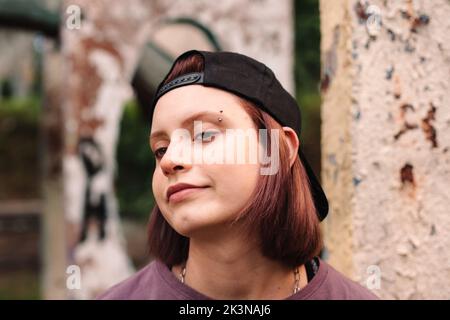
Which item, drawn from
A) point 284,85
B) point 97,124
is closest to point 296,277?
point 284,85

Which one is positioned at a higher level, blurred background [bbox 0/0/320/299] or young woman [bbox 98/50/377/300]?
blurred background [bbox 0/0/320/299]

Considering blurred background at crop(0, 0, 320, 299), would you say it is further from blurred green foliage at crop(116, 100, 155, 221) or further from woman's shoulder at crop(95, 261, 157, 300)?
woman's shoulder at crop(95, 261, 157, 300)

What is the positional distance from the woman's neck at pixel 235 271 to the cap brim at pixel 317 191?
0.59ft

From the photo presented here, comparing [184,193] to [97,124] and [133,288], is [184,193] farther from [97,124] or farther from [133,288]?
[97,124]

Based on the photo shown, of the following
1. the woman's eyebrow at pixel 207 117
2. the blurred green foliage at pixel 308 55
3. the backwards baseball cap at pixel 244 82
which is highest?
the blurred green foliage at pixel 308 55

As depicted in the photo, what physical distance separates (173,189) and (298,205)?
30cm

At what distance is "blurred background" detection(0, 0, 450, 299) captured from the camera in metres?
1.71

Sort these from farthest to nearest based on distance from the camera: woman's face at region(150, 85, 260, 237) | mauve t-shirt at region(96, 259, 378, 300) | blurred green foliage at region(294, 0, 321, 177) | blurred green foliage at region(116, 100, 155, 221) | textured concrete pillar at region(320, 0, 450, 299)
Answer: blurred green foliage at region(294, 0, 321, 177), blurred green foliage at region(116, 100, 155, 221), textured concrete pillar at region(320, 0, 450, 299), mauve t-shirt at region(96, 259, 378, 300), woman's face at region(150, 85, 260, 237)

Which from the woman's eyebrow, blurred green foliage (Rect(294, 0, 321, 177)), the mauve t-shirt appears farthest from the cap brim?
blurred green foliage (Rect(294, 0, 321, 177))

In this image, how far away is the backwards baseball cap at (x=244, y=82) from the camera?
140 cm

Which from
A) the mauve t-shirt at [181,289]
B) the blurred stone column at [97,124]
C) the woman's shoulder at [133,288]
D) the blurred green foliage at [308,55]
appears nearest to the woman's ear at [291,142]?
the mauve t-shirt at [181,289]

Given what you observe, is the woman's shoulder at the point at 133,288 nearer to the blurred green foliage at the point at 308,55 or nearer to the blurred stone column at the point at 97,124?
the blurred stone column at the point at 97,124

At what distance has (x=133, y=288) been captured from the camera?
152 cm

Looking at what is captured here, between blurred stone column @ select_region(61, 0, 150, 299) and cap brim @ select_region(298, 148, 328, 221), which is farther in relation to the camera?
blurred stone column @ select_region(61, 0, 150, 299)
